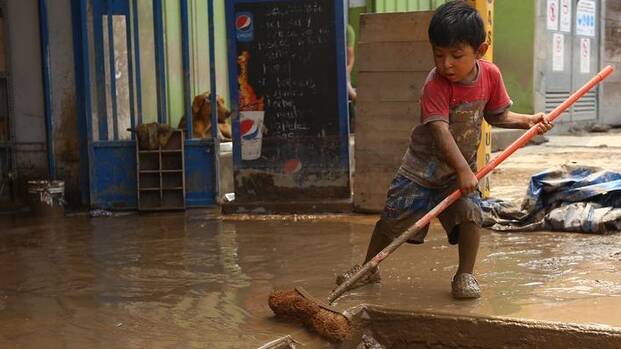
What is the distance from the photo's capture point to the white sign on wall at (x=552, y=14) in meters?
14.4

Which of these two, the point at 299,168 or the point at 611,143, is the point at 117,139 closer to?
the point at 299,168

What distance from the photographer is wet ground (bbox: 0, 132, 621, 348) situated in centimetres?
346

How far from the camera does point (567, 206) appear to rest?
571 cm

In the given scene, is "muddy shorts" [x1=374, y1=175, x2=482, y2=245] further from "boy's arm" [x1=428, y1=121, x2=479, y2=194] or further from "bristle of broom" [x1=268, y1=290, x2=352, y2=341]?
"bristle of broom" [x1=268, y1=290, x2=352, y2=341]

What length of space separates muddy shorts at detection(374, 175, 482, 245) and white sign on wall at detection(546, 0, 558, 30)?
11.4 metres

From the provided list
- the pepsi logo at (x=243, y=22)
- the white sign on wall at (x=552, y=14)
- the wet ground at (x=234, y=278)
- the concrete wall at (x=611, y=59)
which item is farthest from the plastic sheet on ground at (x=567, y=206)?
the concrete wall at (x=611, y=59)

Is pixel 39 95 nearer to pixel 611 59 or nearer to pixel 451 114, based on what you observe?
Result: pixel 451 114

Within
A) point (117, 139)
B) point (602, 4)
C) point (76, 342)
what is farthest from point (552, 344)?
point (602, 4)

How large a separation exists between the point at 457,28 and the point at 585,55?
13.8m

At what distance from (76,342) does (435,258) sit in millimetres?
2349

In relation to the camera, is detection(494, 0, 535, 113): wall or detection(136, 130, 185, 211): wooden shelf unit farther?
detection(494, 0, 535, 113): wall

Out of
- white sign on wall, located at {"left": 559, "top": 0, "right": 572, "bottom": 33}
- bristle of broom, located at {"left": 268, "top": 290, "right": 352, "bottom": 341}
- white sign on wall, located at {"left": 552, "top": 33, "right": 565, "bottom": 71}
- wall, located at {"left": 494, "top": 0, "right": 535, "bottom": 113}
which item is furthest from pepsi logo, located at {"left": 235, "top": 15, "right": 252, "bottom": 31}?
white sign on wall, located at {"left": 559, "top": 0, "right": 572, "bottom": 33}

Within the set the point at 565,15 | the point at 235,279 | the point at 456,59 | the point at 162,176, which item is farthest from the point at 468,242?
the point at 565,15

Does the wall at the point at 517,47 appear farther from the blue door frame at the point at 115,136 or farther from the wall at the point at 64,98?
the wall at the point at 64,98
